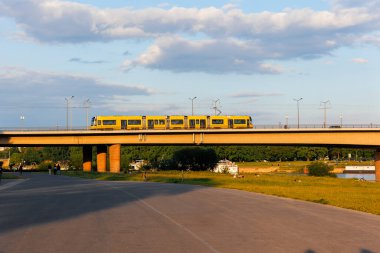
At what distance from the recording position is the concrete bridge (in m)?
79.3

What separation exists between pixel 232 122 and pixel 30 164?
97.9 m

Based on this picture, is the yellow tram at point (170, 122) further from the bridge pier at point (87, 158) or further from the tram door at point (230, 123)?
the bridge pier at point (87, 158)

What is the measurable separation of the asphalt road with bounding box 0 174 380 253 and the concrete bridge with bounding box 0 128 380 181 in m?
58.4

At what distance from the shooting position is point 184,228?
15.3 metres

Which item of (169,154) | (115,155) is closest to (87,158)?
(115,155)

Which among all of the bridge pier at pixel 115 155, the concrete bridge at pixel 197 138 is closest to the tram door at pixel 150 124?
the concrete bridge at pixel 197 138

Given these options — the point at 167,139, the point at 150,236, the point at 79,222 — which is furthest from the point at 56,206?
the point at 167,139

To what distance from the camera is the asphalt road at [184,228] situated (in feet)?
39.7

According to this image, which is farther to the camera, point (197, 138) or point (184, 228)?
point (197, 138)

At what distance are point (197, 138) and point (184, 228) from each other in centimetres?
6900

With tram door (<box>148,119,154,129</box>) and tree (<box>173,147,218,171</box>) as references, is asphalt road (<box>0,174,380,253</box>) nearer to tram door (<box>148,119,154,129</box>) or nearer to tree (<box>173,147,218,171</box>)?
tram door (<box>148,119,154,129</box>)

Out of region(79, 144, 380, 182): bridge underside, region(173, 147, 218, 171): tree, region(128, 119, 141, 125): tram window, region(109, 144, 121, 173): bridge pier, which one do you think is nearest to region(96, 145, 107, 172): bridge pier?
region(79, 144, 380, 182): bridge underside

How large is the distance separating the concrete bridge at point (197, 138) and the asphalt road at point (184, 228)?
192 ft

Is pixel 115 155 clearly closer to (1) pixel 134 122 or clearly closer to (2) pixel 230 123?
(1) pixel 134 122
